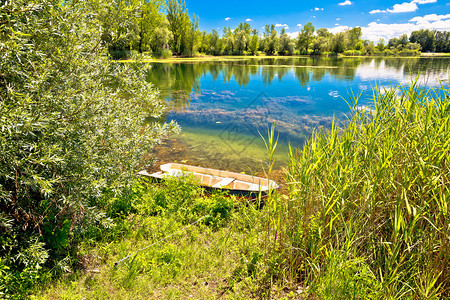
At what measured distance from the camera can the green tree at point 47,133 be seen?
106 inches

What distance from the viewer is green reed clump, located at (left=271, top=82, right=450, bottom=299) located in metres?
2.72

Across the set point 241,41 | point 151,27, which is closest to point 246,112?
point 151,27

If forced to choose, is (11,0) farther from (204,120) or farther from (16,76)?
(204,120)

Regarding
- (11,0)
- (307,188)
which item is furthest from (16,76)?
(307,188)

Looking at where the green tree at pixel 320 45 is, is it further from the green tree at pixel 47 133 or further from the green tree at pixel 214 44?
the green tree at pixel 47 133

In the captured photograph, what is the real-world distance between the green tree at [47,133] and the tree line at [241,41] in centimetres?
5064

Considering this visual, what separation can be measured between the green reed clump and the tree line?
5265 cm

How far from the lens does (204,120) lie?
17828mm

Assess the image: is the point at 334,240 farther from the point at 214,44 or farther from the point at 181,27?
the point at 214,44

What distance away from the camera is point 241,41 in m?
92.2

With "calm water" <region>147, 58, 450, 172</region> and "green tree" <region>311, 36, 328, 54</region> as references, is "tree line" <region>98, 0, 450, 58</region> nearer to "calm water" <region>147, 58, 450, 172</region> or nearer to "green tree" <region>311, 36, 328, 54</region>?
"green tree" <region>311, 36, 328, 54</region>

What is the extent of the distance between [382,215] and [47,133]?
15.4ft

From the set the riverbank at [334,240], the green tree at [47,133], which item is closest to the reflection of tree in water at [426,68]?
the riverbank at [334,240]

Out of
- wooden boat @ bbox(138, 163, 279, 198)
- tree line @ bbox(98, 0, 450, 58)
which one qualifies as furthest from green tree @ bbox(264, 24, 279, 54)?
wooden boat @ bbox(138, 163, 279, 198)
